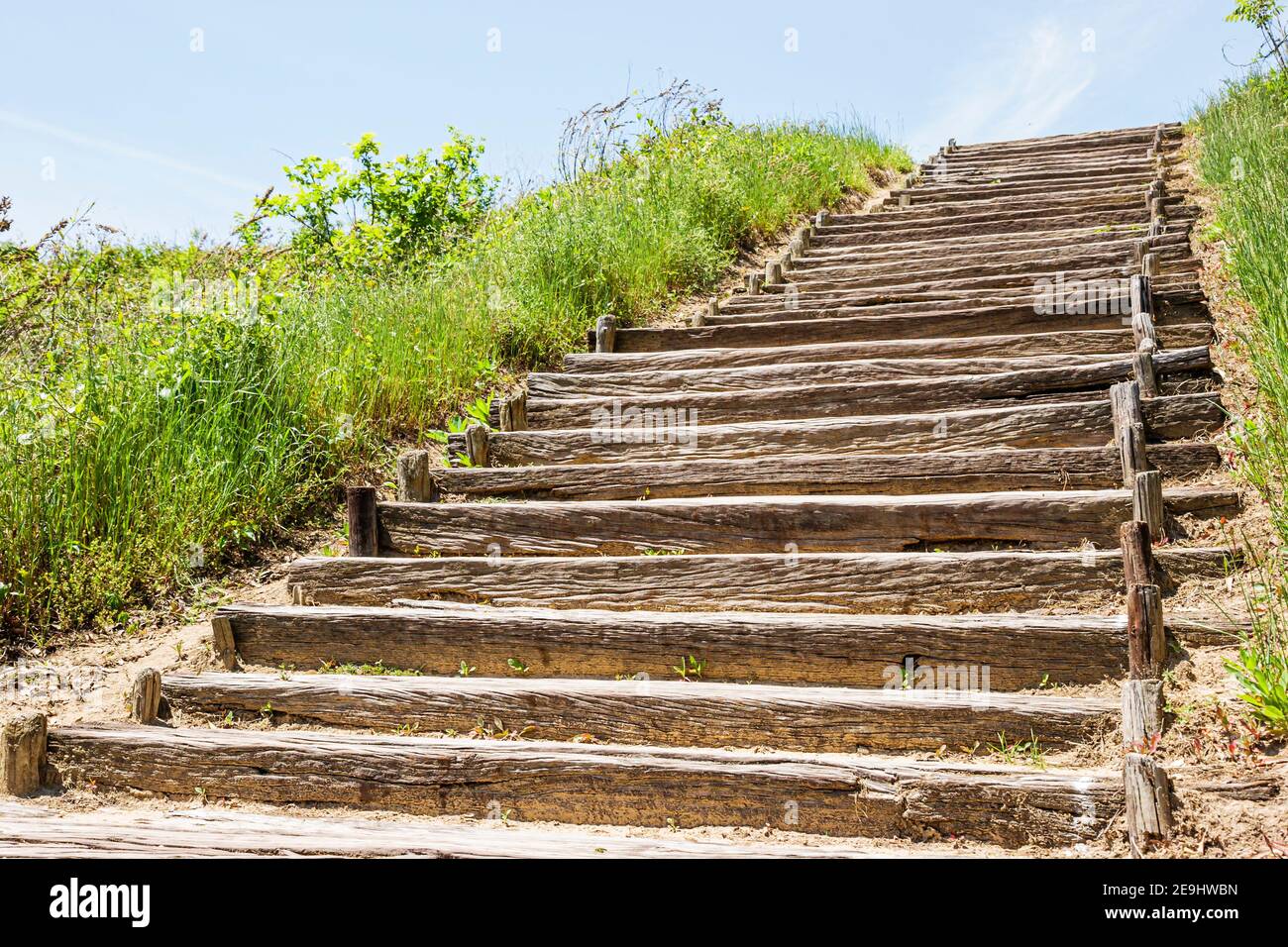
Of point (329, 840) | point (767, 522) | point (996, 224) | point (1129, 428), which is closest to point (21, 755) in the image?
point (329, 840)

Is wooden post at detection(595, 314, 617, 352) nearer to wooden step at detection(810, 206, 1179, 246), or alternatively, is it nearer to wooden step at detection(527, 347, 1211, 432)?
wooden step at detection(527, 347, 1211, 432)

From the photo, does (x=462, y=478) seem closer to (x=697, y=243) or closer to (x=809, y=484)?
(x=809, y=484)

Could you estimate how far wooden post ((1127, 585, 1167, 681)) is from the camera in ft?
10.5

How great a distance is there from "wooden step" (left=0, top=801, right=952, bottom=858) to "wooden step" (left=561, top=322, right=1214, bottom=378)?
3878 mm

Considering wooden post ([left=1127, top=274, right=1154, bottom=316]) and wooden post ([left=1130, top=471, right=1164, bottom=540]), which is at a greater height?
wooden post ([left=1127, top=274, right=1154, bottom=316])

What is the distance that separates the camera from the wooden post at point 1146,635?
3.20m

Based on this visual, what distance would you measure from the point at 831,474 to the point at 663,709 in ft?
6.01

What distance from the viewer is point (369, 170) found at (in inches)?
423

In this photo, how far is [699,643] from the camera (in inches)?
147

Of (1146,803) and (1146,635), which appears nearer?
(1146,803)

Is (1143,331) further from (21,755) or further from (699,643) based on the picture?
(21,755)

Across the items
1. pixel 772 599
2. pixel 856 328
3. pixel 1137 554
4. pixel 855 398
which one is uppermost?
pixel 856 328

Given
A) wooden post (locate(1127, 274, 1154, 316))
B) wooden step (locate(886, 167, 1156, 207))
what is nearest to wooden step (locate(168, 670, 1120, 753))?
wooden post (locate(1127, 274, 1154, 316))
